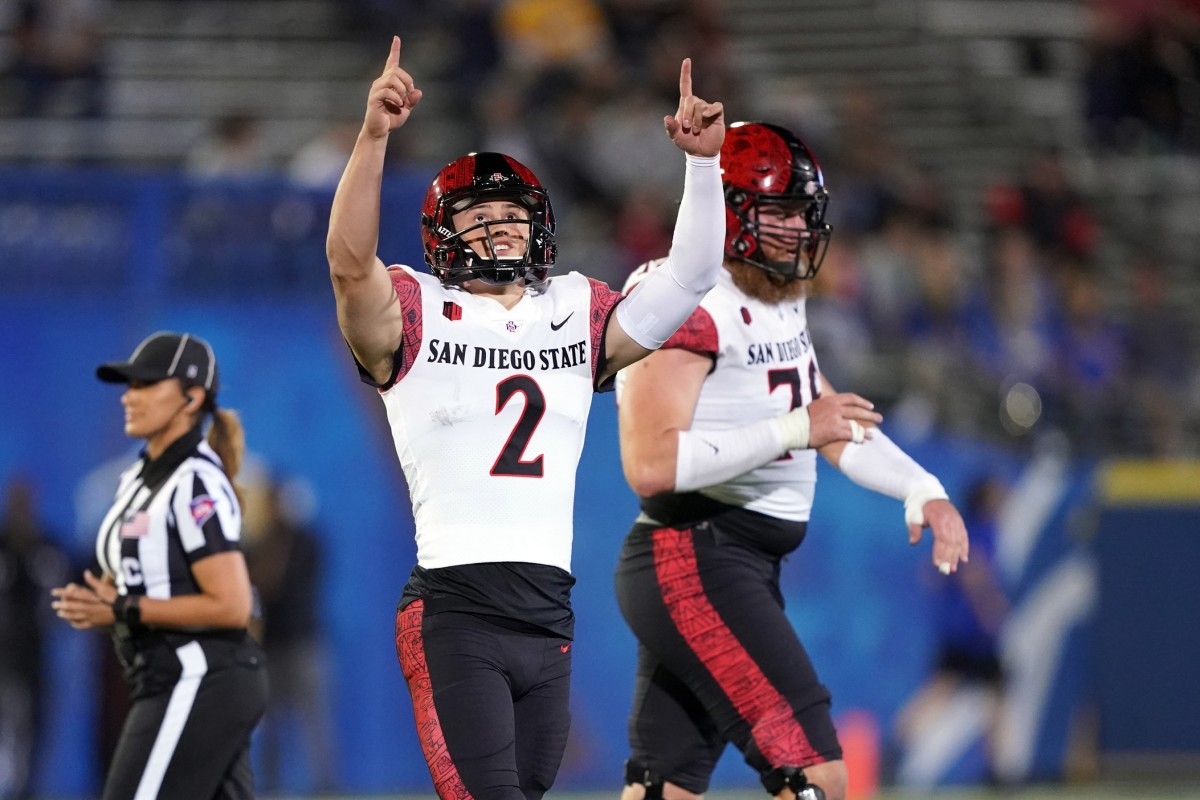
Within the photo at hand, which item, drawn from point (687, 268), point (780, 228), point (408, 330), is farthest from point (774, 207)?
point (408, 330)

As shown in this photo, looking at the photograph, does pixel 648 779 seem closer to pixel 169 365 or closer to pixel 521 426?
pixel 521 426

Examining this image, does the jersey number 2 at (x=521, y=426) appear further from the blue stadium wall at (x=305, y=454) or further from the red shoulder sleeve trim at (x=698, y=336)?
the blue stadium wall at (x=305, y=454)

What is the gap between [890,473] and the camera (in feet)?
16.9

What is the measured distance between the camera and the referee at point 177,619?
5.21 meters

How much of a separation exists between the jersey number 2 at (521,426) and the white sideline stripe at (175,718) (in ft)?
5.17

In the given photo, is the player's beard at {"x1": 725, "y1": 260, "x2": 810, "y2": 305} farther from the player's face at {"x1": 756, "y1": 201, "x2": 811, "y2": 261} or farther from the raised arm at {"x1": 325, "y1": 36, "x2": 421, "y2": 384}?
the raised arm at {"x1": 325, "y1": 36, "x2": 421, "y2": 384}

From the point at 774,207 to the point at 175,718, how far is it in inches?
95.4

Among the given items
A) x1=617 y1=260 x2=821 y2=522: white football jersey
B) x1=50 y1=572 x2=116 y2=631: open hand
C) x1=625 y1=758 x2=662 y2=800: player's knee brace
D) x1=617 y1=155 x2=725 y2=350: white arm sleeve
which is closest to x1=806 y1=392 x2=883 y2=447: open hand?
x1=617 y1=260 x2=821 y2=522: white football jersey

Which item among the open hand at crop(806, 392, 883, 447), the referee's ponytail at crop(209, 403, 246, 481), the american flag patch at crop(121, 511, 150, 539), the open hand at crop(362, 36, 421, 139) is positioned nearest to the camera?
the open hand at crop(362, 36, 421, 139)

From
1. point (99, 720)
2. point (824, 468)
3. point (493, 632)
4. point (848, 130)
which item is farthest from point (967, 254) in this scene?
point (493, 632)

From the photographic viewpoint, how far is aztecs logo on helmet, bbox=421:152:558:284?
439 cm

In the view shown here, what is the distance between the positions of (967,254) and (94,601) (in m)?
8.87

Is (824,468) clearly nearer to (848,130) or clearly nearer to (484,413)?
(848,130)

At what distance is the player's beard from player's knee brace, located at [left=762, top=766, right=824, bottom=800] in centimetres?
143
